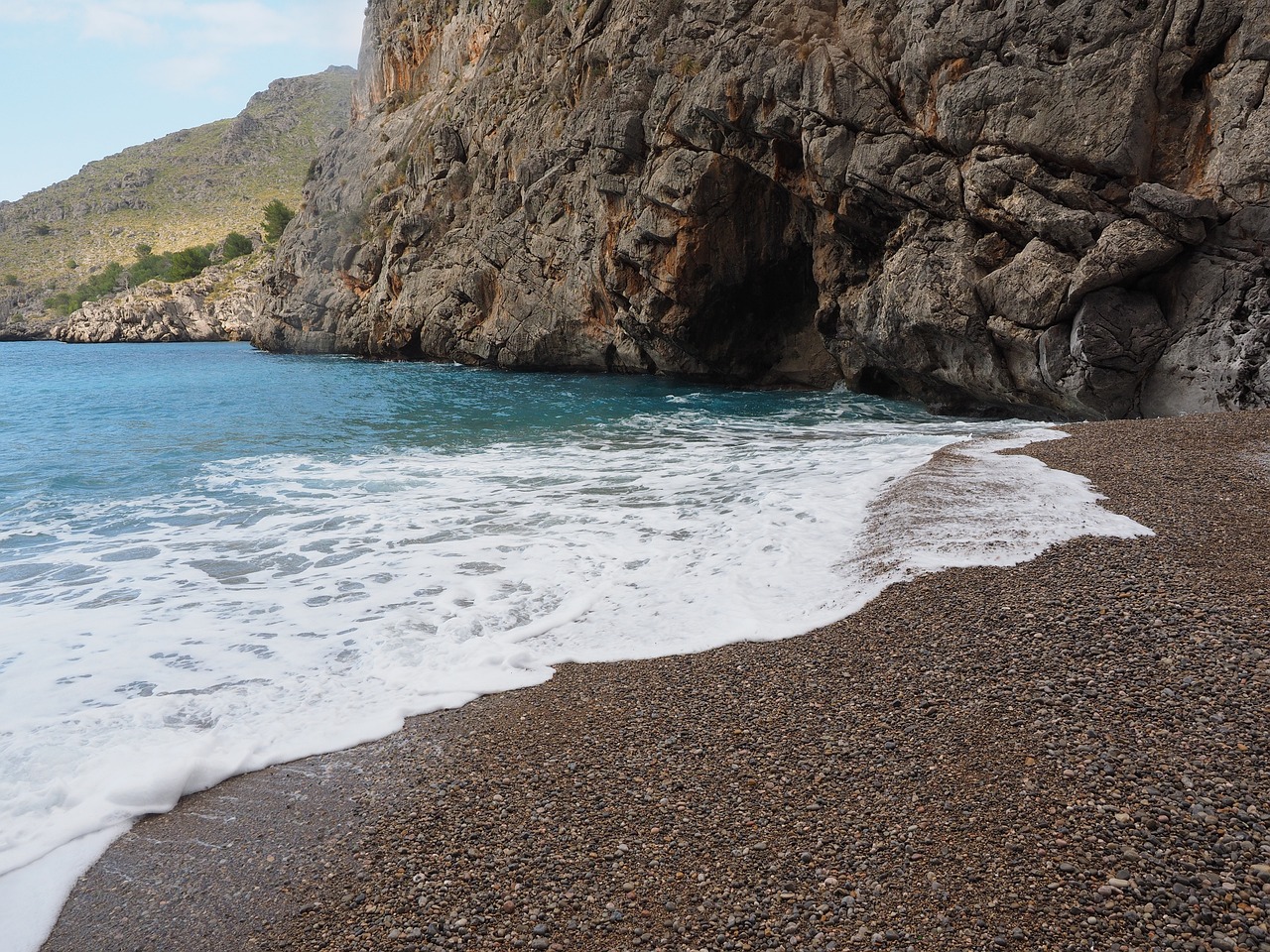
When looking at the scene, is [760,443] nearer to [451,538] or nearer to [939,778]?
[451,538]

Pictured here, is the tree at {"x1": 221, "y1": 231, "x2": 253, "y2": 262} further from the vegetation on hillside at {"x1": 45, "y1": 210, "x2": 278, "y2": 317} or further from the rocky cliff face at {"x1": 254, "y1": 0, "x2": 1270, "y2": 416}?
the rocky cliff face at {"x1": 254, "y1": 0, "x2": 1270, "y2": 416}

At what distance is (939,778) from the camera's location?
405 centimetres

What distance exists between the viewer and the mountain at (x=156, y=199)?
124875mm

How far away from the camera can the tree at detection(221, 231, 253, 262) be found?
10775cm

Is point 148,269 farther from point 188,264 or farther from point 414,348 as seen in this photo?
point 414,348

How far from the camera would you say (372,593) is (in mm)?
8141

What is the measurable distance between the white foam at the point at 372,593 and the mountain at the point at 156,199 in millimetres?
124145

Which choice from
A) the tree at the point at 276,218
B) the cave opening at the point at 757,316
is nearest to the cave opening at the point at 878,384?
the cave opening at the point at 757,316

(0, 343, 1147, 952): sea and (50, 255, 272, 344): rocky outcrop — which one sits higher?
(50, 255, 272, 344): rocky outcrop

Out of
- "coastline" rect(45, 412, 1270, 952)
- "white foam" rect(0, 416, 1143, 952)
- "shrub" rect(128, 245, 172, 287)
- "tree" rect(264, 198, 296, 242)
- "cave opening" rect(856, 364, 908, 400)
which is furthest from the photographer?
"shrub" rect(128, 245, 172, 287)

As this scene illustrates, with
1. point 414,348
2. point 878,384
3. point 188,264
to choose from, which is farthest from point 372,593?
point 188,264

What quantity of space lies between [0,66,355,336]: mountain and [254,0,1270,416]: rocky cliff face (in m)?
98.7

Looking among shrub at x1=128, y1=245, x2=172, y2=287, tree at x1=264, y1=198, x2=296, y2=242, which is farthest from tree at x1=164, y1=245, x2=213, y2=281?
tree at x1=264, y1=198, x2=296, y2=242

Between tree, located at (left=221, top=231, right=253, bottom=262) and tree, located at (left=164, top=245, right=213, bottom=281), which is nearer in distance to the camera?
tree, located at (left=164, top=245, right=213, bottom=281)
